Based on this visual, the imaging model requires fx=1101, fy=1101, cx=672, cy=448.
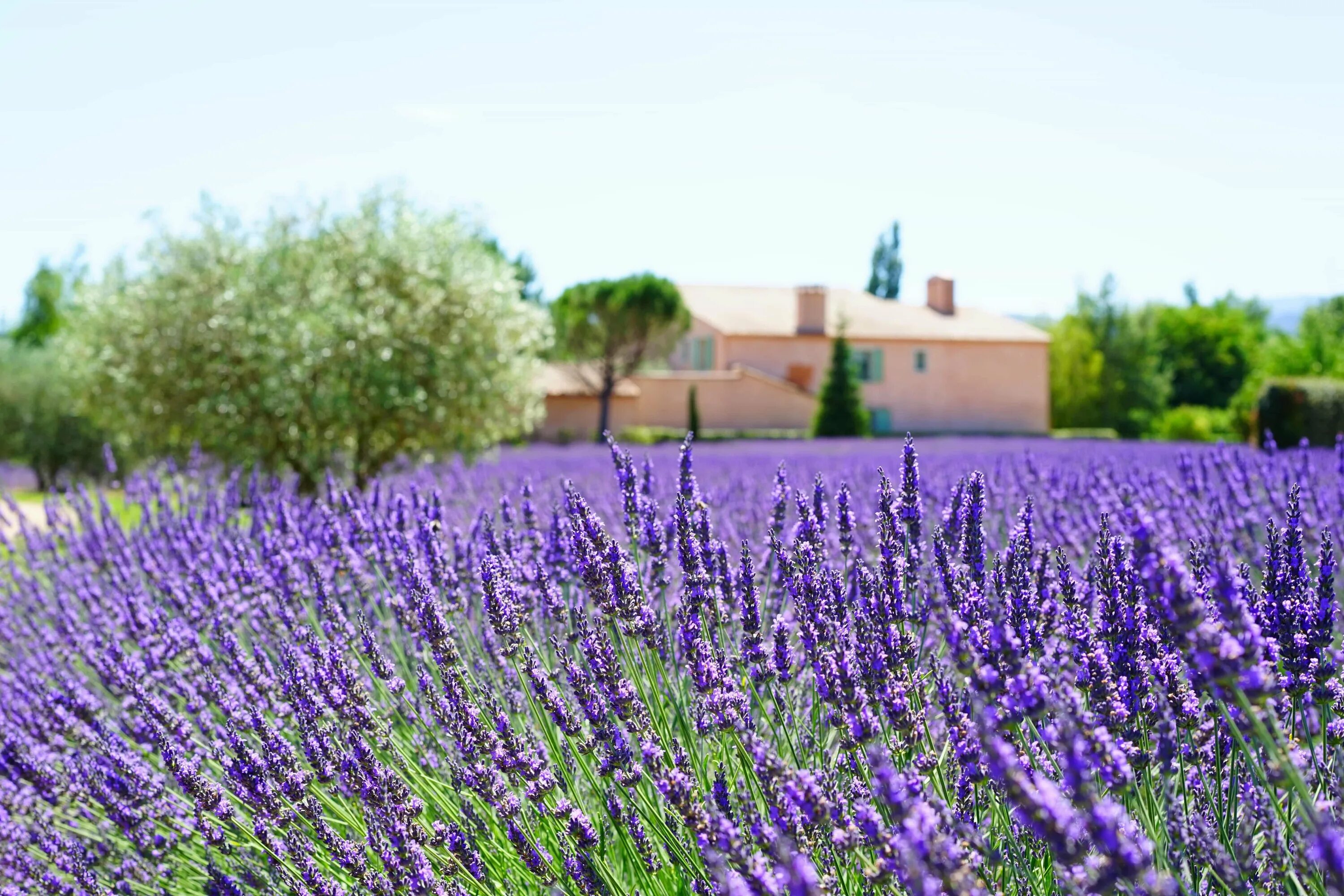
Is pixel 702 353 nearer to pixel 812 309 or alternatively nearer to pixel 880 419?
pixel 812 309

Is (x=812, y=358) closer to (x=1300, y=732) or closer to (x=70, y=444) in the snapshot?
(x=70, y=444)

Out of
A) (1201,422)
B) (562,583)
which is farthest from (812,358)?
(562,583)

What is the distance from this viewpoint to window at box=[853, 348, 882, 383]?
37781mm

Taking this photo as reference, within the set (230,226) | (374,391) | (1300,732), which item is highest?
(230,226)

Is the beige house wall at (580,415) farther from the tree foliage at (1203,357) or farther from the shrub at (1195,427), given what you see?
the tree foliage at (1203,357)

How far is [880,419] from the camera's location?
37812 mm

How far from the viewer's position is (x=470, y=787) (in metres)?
2.32

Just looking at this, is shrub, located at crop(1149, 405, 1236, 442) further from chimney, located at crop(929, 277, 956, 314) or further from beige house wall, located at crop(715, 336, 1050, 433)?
chimney, located at crop(929, 277, 956, 314)

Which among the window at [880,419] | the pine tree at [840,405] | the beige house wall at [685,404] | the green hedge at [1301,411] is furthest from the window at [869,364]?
the green hedge at [1301,411]

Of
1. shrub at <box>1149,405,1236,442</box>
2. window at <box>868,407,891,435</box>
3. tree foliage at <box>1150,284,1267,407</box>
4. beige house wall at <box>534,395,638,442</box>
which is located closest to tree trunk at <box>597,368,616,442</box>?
beige house wall at <box>534,395,638,442</box>

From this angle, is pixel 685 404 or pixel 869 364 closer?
pixel 685 404

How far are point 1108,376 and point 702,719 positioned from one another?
4518cm

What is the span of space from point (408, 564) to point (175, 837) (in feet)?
2.99

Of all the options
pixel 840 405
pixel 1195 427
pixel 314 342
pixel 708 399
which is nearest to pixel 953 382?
pixel 1195 427
